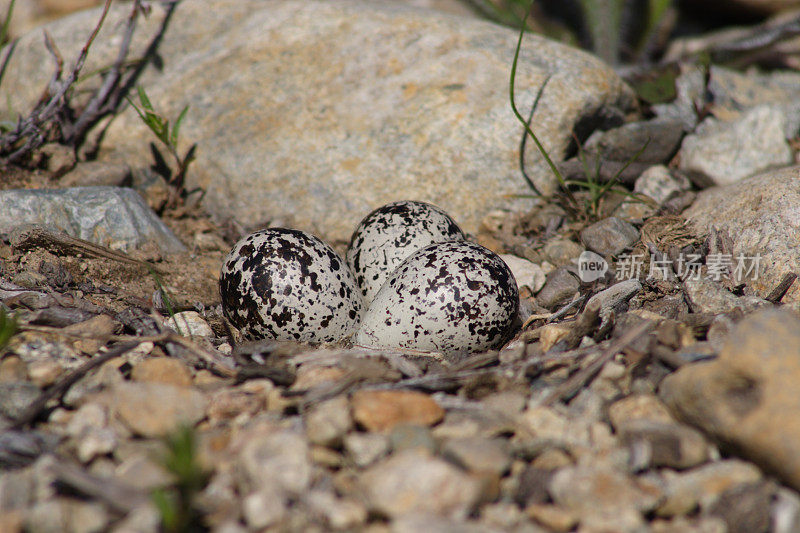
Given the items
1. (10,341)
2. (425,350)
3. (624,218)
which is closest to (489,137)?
(624,218)

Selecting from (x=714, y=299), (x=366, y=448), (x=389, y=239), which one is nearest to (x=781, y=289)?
(x=714, y=299)

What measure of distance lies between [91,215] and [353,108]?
6.20ft

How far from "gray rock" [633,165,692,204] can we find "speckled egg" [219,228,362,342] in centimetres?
226

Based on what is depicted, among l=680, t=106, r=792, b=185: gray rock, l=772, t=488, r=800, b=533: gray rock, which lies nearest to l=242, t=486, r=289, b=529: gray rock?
l=772, t=488, r=800, b=533: gray rock

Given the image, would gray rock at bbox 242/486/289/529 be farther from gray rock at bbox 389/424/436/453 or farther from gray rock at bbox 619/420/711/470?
gray rock at bbox 619/420/711/470

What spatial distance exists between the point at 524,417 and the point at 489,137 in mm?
2370

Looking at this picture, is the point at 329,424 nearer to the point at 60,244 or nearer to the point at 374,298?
the point at 374,298

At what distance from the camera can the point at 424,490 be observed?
1.77 metres

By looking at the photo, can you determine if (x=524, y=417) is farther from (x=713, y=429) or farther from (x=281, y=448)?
(x=281, y=448)

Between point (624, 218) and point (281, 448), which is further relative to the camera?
point (624, 218)

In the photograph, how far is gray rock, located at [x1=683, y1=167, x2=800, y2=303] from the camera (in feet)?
10.2

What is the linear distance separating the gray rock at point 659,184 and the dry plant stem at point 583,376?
199 cm

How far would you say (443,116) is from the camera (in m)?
4.10

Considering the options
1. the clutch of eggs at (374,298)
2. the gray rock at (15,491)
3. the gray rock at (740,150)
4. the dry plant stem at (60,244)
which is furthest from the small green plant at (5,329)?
the gray rock at (740,150)
